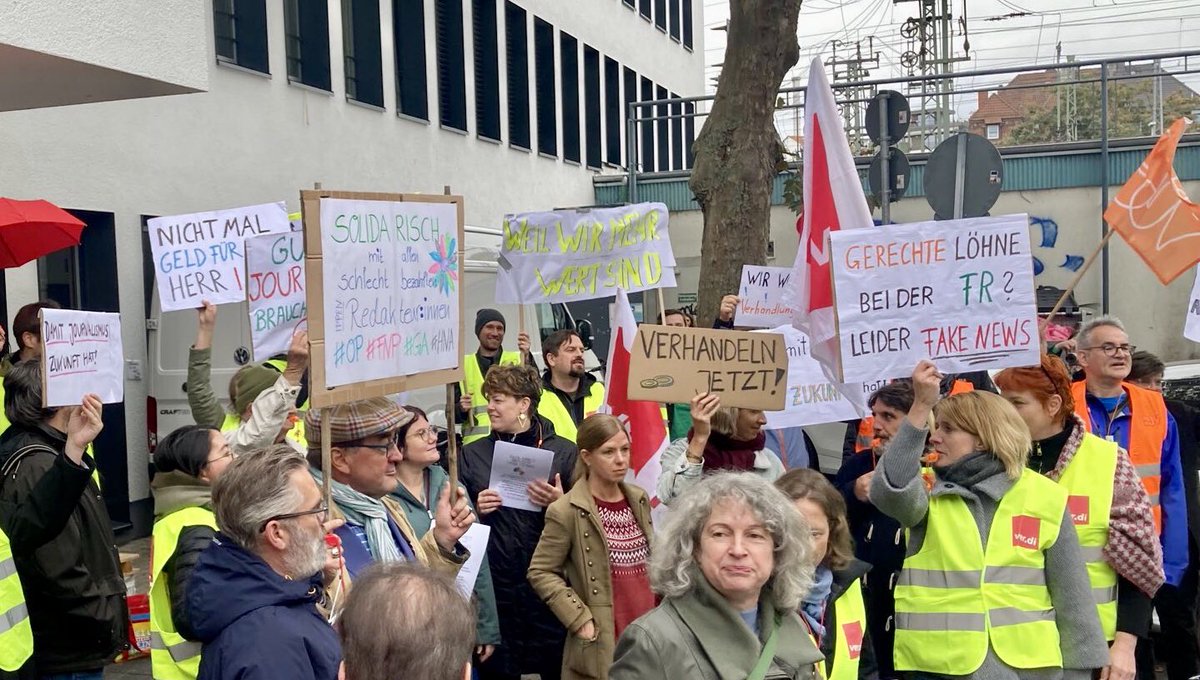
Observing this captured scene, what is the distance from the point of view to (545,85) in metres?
23.2

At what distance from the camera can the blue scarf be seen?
355 centimetres

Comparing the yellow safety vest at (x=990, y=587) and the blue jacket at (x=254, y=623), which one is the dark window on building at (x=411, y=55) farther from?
the blue jacket at (x=254, y=623)

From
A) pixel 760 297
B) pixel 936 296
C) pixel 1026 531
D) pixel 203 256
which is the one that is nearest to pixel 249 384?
pixel 203 256

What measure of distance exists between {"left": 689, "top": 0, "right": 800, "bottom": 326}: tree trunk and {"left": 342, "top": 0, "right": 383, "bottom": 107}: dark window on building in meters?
7.72

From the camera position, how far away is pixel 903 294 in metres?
4.59

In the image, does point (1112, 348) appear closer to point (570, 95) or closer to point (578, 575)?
point (578, 575)

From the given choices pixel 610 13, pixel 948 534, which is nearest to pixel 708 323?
pixel 948 534

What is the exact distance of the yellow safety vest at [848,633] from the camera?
375 cm

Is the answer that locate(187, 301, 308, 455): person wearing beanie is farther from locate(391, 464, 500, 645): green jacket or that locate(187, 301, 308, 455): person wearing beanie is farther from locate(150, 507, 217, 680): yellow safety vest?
locate(150, 507, 217, 680): yellow safety vest

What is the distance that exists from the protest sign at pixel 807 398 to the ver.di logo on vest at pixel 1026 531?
1.81 m

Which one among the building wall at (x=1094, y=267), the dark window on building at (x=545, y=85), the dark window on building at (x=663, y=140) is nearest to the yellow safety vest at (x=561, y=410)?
the building wall at (x=1094, y=267)

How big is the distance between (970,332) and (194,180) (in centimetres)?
946

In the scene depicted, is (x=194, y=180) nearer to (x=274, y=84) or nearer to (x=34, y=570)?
(x=274, y=84)

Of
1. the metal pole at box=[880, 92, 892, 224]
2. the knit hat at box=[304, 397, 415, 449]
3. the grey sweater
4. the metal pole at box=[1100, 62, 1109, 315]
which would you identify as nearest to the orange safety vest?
the grey sweater
